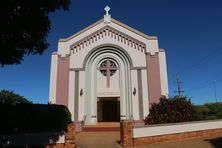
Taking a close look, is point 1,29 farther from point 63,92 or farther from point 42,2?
point 63,92

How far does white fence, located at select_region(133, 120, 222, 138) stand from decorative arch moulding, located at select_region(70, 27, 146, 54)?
1016 centimetres

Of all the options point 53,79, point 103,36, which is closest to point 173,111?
point 103,36

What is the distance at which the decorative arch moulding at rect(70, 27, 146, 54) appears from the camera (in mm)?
24444

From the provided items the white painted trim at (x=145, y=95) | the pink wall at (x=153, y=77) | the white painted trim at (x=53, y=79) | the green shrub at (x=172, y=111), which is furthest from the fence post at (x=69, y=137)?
the pink wall at (x=153, y=77)

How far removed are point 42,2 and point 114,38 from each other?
15.7 metres

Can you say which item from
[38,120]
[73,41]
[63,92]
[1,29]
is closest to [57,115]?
[38,120]

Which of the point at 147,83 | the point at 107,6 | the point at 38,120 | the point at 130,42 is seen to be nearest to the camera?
the point at 38,120

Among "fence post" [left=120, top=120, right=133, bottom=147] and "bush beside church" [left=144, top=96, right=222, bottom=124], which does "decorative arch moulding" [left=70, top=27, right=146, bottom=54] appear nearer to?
"bush beside church" [left=144, top=96, right=222, bottom=124]

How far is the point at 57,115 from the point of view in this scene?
46.8 ft

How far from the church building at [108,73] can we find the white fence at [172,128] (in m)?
5.92

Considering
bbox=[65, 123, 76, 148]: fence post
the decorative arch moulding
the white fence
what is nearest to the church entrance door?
the decorative arch moulding

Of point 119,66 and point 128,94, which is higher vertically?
point 119,66

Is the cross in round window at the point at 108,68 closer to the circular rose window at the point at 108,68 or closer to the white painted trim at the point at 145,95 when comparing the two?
the circular rose window at the point at 108,68

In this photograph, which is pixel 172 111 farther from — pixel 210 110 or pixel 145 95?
pixel 210 110
